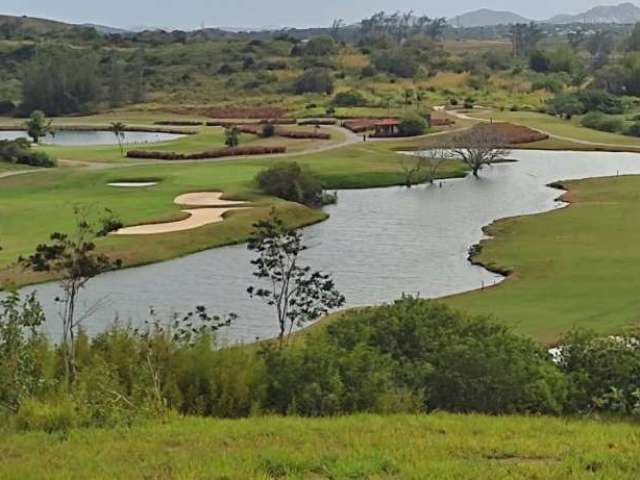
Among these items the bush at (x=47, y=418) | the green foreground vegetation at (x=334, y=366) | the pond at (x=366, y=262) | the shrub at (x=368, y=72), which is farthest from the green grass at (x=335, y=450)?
the shrub at (x=368, y=72)

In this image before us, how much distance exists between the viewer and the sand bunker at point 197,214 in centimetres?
5404

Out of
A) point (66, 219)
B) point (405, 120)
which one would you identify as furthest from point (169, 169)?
point (405, 120)

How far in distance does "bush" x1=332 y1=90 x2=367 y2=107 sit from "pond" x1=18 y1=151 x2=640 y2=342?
60117 millimetres

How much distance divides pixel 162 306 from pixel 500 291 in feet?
40.4

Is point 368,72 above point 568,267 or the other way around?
above

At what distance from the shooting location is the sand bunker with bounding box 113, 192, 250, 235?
2127 inches

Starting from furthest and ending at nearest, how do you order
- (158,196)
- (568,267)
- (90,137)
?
1. (90,137)
2. (158,196)
3. (568,267)

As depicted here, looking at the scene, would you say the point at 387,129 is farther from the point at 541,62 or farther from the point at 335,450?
the point at 335,450

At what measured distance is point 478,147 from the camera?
83.1 metres

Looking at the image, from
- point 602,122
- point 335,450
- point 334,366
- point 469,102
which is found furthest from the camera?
point 469,102

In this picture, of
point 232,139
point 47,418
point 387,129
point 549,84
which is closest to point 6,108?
point 232,139

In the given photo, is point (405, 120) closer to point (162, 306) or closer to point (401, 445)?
point (162, 306)

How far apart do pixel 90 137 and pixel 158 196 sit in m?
55.6

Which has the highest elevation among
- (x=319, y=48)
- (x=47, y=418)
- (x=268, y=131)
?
(x=319, y=48)
